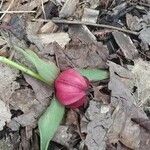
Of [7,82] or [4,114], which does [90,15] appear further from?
[4,114]

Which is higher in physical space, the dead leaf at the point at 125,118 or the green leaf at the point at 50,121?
the green leaf at the point at 50,121

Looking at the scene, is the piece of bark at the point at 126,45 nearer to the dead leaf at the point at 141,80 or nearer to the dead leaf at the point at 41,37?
the dead leaf at the point at 141,80

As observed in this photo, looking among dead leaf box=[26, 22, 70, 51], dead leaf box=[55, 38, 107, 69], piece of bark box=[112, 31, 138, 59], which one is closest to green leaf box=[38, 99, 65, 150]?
dead leaf box=[55, 38, 107, 69]

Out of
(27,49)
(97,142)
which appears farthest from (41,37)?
(97,142)

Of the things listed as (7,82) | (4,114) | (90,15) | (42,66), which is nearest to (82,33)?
(90,15)

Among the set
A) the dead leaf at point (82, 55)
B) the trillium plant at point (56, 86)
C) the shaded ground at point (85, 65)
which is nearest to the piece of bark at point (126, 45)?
the shaded ground at point (85, 65)

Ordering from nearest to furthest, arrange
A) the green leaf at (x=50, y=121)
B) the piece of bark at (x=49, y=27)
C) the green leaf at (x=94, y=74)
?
the green leaf at (x=50, y=121)
the green leaf at (x=94, y=74)
the piece of bark at (x=49, y=27)

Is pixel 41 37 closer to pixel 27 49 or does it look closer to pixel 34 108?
pixel 27 49
